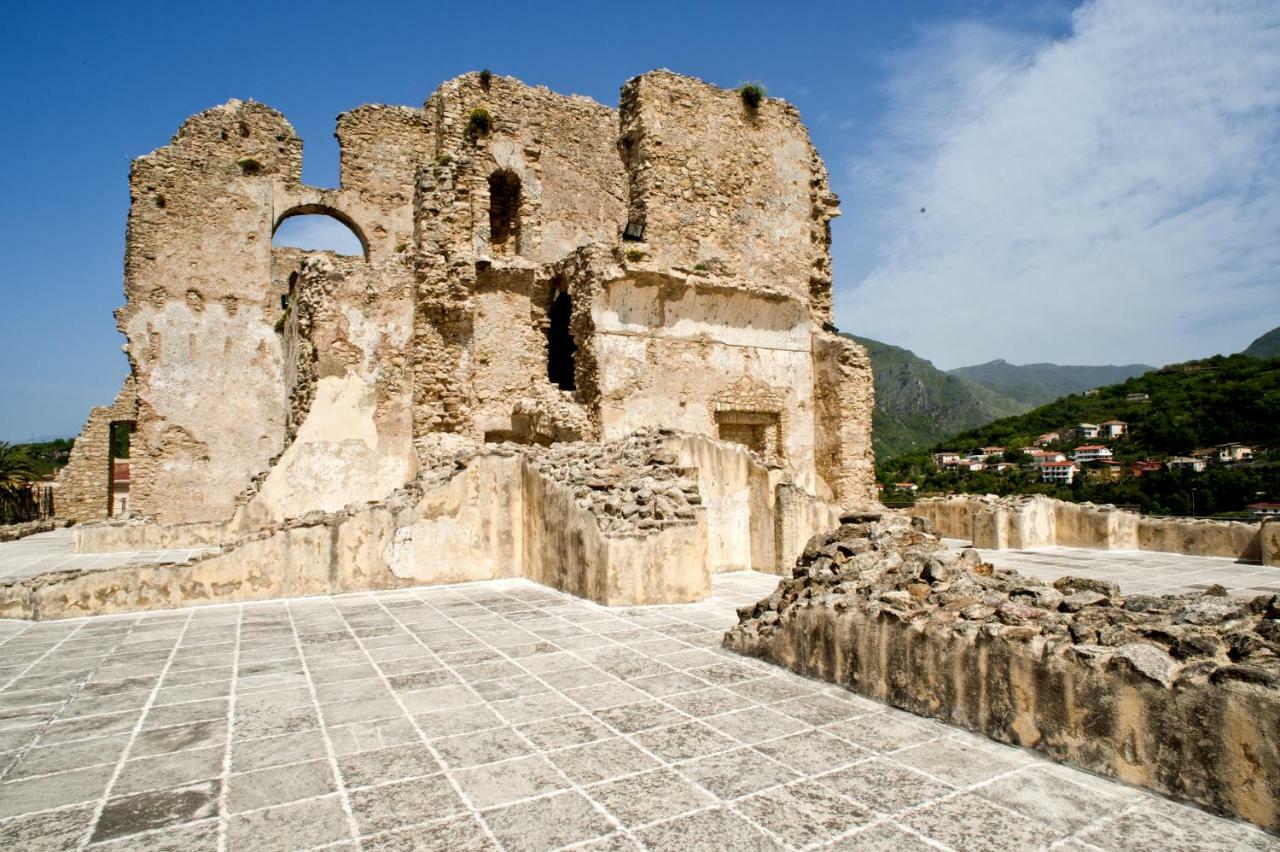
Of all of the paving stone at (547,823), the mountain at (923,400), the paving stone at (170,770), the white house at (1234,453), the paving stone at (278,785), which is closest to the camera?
the paving stone at (547,823)

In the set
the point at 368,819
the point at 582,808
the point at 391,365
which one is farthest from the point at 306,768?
the point at 391,365

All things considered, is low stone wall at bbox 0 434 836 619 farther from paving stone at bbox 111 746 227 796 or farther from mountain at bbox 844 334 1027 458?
mountain at bbox 844 334 1027 458

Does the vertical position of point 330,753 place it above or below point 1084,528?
below

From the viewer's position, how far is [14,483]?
25281mm

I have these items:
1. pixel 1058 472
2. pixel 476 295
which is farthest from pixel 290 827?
pixel 1058 472

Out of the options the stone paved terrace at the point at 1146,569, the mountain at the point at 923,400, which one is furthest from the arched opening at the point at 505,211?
the mountain at the point at 923,400

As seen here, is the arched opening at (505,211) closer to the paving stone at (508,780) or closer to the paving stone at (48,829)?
the paving stone at (508,780)

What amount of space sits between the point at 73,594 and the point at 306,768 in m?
4.96

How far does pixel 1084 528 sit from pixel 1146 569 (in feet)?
9.18

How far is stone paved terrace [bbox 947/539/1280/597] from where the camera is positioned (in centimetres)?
877

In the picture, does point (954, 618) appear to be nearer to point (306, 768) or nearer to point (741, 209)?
point (306, 768)

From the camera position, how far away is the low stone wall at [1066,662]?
2787 millimetres

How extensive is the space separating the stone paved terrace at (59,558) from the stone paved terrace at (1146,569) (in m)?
10.8

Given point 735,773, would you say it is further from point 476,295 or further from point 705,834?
point 476,295
